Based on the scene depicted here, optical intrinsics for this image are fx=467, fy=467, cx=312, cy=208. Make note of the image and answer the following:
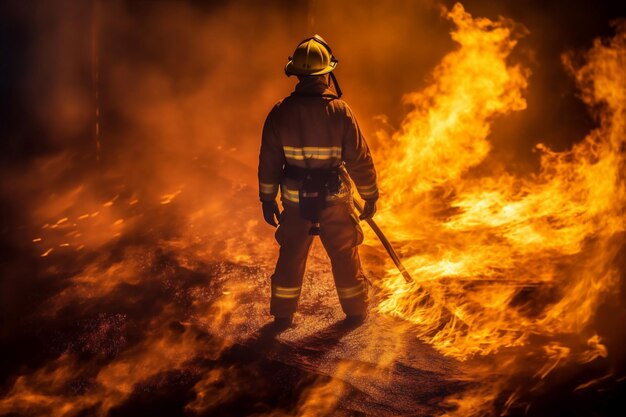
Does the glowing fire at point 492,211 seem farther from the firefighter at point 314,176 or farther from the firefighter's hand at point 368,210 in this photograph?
A: the firefighter's hand at point 368,210

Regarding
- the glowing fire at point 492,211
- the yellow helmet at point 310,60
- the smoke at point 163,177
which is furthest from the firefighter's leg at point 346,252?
the yellow helmet at point 310,60

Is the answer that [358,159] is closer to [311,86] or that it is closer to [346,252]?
[311,86]

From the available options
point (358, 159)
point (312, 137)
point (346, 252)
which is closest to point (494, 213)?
point (346, 252)

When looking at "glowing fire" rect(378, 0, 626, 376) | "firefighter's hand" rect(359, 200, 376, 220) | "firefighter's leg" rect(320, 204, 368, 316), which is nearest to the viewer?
"firefighter's leg" rect(320, 204, 368, 316)

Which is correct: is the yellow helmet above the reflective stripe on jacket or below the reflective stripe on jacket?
above

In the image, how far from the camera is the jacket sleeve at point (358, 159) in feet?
12.8

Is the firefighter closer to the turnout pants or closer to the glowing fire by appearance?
the turnout pants

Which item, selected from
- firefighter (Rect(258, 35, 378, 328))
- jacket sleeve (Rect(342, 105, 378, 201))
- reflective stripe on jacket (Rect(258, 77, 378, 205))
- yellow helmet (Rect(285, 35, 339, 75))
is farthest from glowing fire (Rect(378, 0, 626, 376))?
yellow helmet (Rect(285, 35, 339, 75))

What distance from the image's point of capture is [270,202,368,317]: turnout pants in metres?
4.16

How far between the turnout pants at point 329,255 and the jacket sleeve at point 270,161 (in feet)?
0.74

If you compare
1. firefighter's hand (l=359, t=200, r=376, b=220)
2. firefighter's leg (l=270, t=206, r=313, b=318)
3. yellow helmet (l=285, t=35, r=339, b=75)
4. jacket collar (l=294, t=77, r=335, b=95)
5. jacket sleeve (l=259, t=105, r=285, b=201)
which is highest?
yellow helmet (l=285, t=35, r=339, b=75)

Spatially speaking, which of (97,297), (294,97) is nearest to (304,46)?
(294,97)

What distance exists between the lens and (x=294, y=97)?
387cm

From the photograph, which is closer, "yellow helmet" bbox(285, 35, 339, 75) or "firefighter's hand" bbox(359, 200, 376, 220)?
"yellow helmet" bbox(285, 35, 339, 75)
